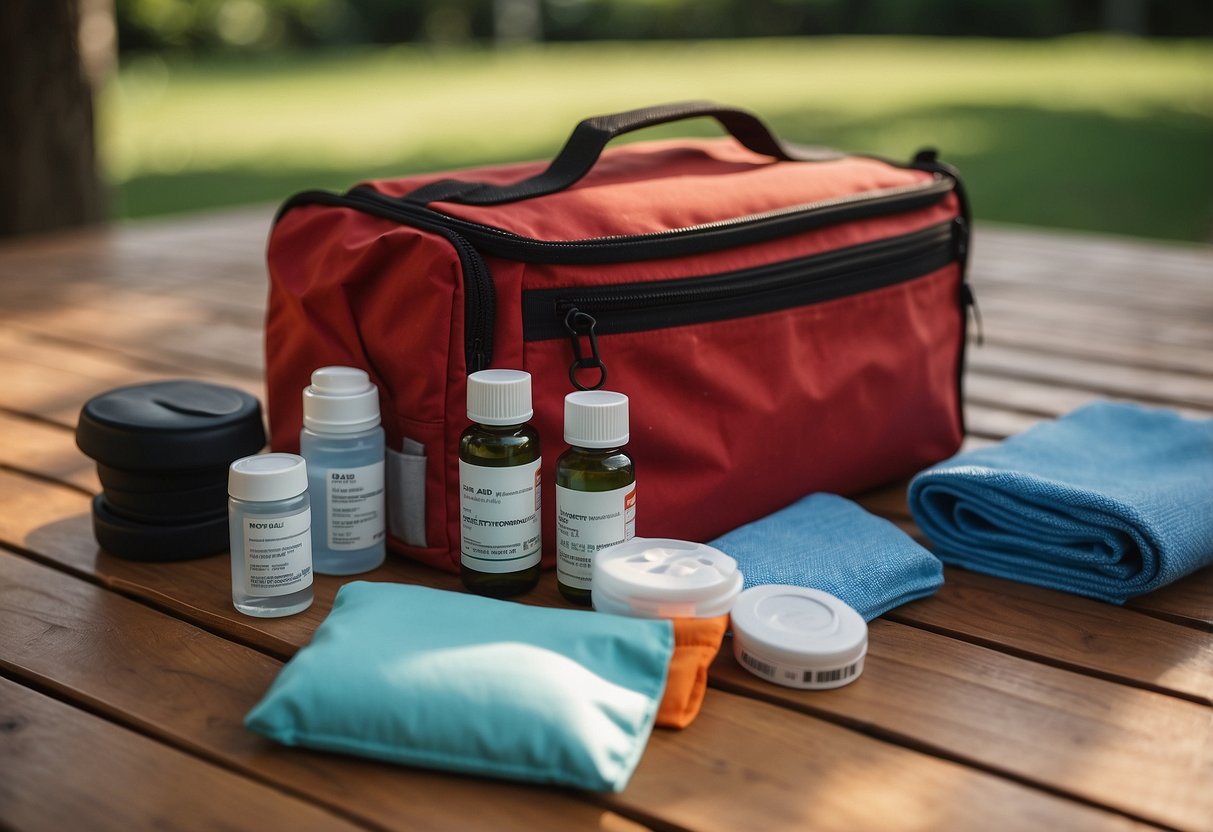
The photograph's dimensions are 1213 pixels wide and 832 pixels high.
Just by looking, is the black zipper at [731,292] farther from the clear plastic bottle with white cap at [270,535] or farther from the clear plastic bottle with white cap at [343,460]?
the clear plastic bottle with white cap at [270,535]

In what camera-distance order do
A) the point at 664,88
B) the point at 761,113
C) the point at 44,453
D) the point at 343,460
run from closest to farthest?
the point at 343,460 → the point at 44,453 → the point at 761,113 → the point at 664,88

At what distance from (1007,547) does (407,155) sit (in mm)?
6384

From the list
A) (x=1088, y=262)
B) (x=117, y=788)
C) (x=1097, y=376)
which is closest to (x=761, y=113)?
(x=1088, y=262)

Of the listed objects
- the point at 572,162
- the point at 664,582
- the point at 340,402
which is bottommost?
the point at 664,582

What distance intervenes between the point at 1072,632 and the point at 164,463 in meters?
0.99

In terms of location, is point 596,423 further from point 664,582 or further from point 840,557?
point 840,557

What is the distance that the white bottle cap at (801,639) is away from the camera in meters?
1.16

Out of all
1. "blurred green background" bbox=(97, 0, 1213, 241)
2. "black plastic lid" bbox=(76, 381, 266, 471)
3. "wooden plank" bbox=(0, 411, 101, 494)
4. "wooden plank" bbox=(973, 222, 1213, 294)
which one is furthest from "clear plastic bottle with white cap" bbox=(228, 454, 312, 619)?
"blurred green background" bbox=(97, 0, 1213, 241)

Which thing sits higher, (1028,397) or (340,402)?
(340,402)

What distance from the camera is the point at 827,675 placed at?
3.82 feet

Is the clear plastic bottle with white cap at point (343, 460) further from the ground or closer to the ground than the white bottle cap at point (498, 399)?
closer to the ground

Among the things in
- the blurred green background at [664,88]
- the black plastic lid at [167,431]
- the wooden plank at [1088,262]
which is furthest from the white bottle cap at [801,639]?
the blurred green background at [664,88]

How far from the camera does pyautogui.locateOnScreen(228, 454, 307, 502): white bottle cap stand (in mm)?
1216

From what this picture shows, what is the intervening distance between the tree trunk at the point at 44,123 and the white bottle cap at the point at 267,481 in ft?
8.73
